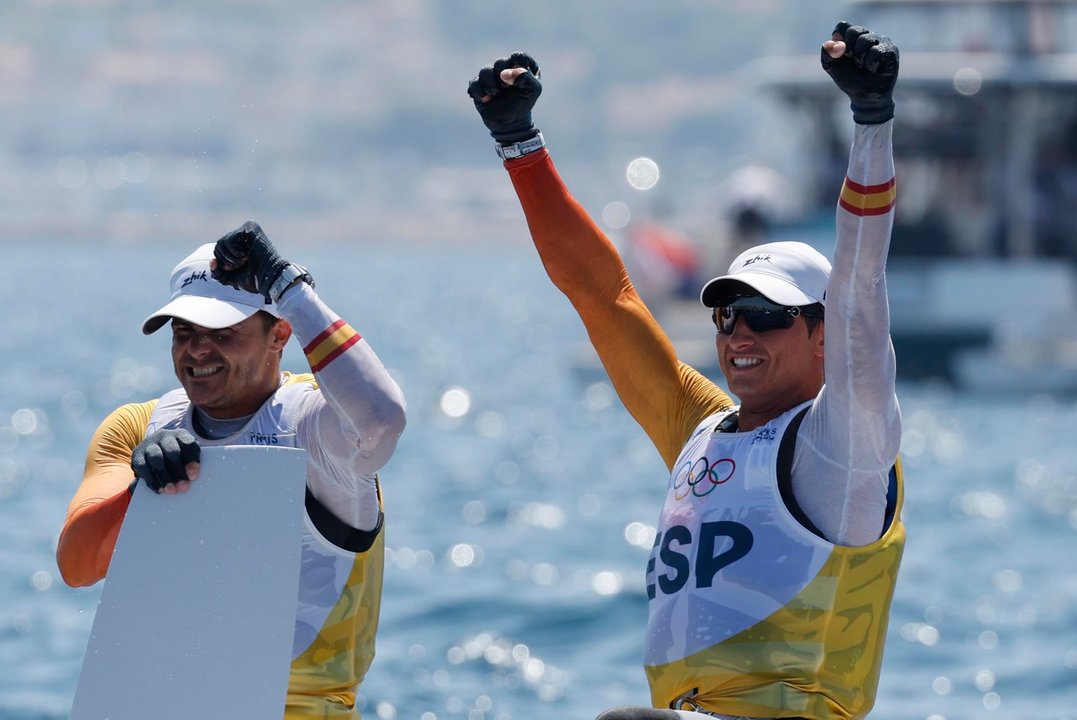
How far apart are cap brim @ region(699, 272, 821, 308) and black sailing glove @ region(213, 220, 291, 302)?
104 cm

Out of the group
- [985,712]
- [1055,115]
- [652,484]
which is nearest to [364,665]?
[985,712]

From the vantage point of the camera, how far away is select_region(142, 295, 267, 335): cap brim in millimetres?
3910

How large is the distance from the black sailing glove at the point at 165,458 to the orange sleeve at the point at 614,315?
1214 mm

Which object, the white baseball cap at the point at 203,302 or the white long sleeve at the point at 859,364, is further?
the white baseball cap at the point at 203,302

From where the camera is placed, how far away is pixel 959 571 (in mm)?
12109

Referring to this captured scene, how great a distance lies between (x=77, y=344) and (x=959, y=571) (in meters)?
34.4

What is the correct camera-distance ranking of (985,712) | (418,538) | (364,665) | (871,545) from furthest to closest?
1. (418,538)
2. (985,712)
3. (364,665)
4. (871,545)

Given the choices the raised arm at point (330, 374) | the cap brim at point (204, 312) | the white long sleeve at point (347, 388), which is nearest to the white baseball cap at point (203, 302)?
the cap brim at point (204, 312)

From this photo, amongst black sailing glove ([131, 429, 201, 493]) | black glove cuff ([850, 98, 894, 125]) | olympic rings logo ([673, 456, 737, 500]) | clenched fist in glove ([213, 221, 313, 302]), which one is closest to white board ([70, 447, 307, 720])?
black sailing glove ([131, 429, 201, 493])

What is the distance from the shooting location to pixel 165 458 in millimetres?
3809

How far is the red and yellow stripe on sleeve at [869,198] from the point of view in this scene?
3.65m

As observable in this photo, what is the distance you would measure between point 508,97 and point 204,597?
156 centimetres

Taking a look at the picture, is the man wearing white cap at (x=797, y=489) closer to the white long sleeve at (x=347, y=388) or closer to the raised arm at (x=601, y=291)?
the raised arm at (x=601, y=291)

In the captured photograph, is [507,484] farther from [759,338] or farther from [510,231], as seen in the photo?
[510,231]
